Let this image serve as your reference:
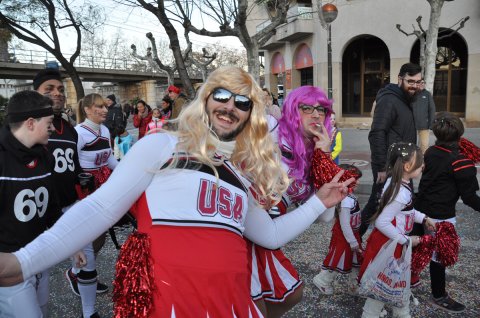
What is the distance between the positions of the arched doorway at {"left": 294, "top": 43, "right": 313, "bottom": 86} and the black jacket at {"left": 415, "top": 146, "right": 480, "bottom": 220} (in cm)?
1780

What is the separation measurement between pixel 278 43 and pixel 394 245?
21.2 metres

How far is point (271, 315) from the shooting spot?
6.82ft

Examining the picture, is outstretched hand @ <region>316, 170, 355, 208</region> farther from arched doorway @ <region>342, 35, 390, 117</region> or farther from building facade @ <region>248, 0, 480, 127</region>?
arched doorway @ <region>342, 35, 390, 117</region>

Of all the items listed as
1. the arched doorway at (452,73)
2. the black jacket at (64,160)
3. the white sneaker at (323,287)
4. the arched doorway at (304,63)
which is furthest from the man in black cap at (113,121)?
the arched doorway at (452,73)

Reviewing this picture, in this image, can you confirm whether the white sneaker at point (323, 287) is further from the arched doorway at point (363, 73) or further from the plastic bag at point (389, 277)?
the arched doorway at point (363, 73)

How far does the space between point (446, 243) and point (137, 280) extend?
2531 mm

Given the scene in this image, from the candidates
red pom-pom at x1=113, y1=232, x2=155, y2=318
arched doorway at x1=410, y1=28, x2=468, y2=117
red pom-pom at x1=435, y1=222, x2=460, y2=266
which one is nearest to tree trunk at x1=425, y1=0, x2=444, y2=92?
arched doorway at x1=410, y1=28, x2=468, y2=117

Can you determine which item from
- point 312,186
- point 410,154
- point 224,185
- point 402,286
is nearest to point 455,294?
point 402,286

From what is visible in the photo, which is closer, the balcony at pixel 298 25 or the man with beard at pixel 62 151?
the man with beard at pixel 62 151

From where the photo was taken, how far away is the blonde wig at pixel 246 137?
4.78 ft

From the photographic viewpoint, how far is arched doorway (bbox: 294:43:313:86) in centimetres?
2045

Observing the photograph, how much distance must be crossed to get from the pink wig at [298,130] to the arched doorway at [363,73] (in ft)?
57.8

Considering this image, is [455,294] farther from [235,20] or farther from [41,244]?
[235,20]

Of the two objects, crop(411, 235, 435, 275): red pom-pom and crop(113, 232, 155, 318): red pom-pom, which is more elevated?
crop(113, 232, 155, 318): red pom-pom
